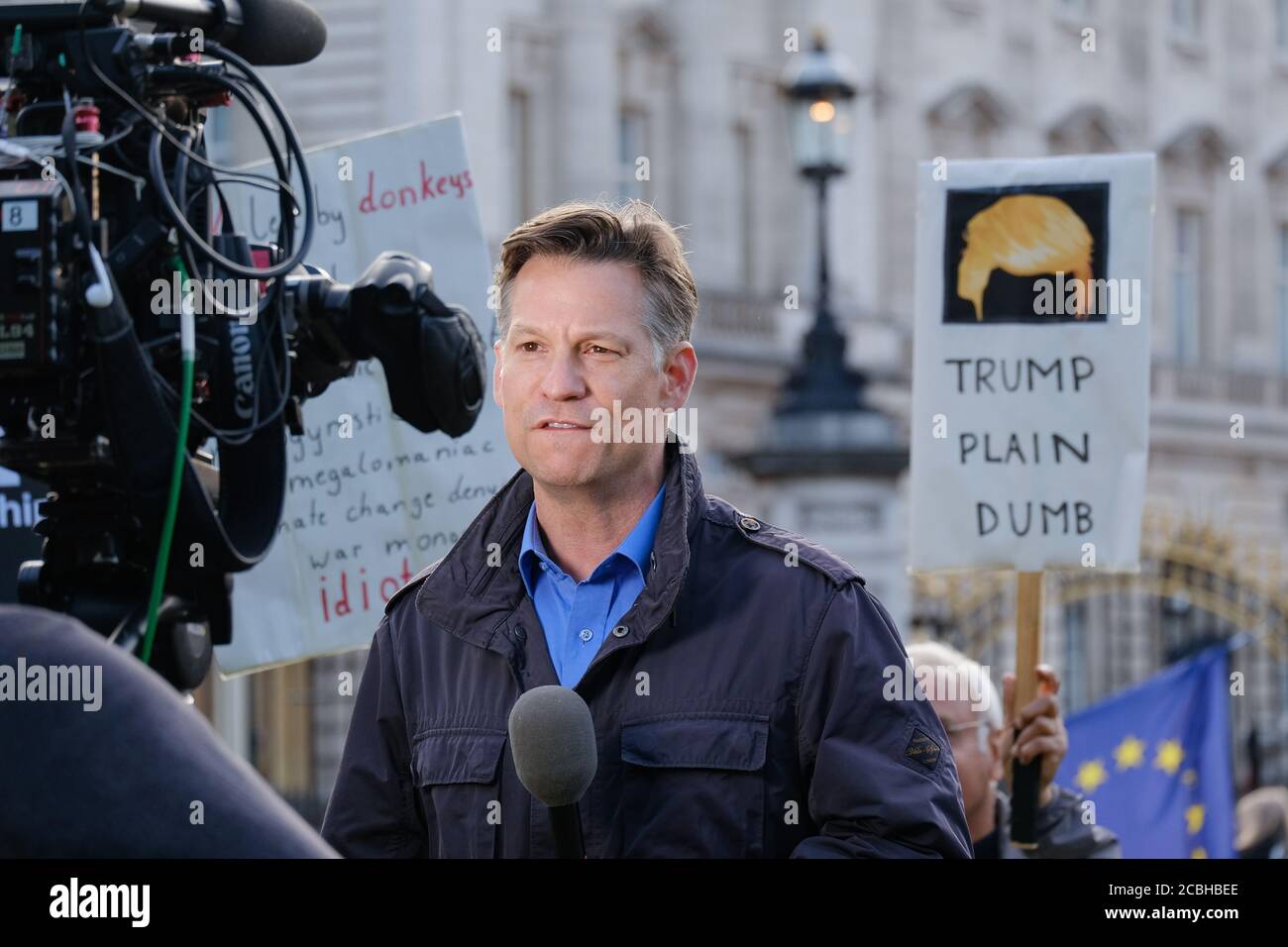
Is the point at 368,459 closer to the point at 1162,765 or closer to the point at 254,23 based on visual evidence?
the point at 254,23

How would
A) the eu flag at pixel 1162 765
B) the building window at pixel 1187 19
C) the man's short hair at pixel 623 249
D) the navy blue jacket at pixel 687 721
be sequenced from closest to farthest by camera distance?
the navy blue jacket at pixel 687 721 < the man's short hair at pixel 623 249 < the eu flag at pixel 1162 765 < the building window at pixel 1187 19

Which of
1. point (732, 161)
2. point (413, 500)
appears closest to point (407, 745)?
point (413, 500)

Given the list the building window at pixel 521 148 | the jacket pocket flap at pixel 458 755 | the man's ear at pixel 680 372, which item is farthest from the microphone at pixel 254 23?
the building window at pixel 521 148

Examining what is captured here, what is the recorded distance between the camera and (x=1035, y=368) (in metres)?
5.34

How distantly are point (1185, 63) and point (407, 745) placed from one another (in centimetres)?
2967

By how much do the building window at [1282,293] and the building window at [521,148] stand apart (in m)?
11.4

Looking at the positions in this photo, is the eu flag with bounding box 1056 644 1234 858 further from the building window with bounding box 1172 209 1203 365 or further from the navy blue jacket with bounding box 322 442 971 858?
the building window with bounding box 1172 209 1203 365

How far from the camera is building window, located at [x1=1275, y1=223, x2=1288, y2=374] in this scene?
32344mm

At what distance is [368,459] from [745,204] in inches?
856

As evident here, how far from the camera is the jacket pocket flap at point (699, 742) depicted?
2898mm

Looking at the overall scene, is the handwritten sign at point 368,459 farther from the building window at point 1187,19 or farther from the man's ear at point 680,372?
the building window at point 1187,19

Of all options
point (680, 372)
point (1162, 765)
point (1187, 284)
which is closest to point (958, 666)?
point (680, 372)

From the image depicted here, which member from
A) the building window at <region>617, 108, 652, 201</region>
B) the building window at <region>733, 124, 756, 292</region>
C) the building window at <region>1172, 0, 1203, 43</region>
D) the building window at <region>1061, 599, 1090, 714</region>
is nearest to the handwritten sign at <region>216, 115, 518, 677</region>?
the building window at <region>617, 108, 652, 201</region>

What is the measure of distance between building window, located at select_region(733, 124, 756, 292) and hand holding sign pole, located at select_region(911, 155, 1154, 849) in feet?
71.1
